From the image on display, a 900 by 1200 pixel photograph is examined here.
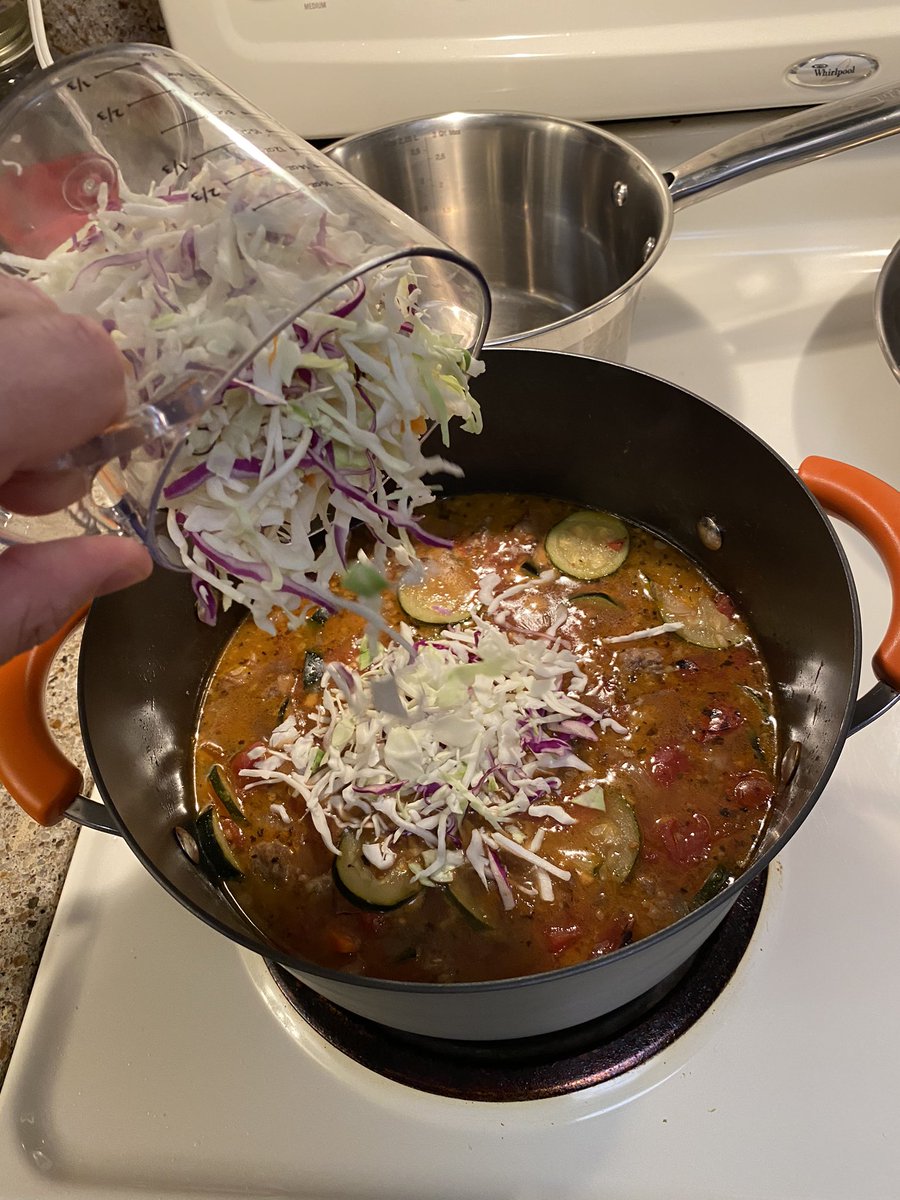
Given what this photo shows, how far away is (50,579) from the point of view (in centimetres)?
64

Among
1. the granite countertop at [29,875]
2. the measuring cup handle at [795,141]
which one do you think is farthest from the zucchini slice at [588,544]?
the granite countertop at [29,875]

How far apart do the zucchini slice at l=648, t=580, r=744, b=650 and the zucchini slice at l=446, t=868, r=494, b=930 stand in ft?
1.54

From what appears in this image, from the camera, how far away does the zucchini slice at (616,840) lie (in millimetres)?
1076

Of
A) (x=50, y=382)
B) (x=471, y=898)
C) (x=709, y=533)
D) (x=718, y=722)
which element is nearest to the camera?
(x=50, y=382)

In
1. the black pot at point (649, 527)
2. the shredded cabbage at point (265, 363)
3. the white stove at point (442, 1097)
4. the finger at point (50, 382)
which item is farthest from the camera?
the white stove at point (442, 1097)

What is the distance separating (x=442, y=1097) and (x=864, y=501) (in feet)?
2.54

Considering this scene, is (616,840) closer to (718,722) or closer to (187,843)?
(718,722)

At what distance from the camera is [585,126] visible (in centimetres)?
142

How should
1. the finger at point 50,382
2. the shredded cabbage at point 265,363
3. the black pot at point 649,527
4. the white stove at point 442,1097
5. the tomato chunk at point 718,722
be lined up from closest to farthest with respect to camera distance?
the finger at point 50,382, the shredded cabbage at point 265,363, the black pot at point 649,527, the white stove at point 442,1097, the tomato chunk at point 718,722

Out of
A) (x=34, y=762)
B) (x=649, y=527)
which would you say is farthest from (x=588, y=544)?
(x=34, y=762)

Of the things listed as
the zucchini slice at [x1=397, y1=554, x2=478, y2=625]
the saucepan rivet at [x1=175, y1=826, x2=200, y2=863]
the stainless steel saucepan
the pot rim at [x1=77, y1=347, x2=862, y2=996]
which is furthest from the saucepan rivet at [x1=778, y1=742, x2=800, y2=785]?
the saucepan rivet at [x1=175, y1=826, x2=200, y2=863]

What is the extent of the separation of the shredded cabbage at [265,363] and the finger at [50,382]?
61 millimetres

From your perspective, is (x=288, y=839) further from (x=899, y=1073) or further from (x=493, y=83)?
(x=493, y=83)

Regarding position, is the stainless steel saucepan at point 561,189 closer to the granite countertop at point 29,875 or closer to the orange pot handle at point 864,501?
the orange pot handle at point 864,501
